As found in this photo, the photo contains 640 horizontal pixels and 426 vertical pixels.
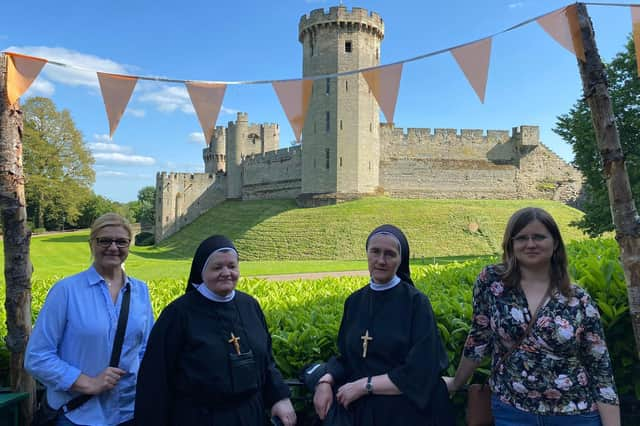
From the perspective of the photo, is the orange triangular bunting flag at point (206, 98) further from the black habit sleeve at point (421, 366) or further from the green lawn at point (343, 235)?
the green lawn at point (343, 235)

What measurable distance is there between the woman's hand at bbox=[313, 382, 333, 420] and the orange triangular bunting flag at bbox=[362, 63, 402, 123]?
3.45m

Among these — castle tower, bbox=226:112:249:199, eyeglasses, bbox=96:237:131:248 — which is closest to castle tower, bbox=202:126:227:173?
castle tower, bbox=226:112:249:199

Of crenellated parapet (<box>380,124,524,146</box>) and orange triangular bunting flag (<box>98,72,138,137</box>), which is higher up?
crenellated parapet (<box>380,124,524,146</box>)

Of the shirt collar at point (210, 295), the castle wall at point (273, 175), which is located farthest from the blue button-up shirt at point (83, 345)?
the castle wall at point (273, 175)

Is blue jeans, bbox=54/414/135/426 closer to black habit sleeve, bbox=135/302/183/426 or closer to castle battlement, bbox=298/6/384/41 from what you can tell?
black habit sleeve, bbox=135/302/183/426

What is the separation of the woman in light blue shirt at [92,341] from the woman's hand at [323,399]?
1117 mm

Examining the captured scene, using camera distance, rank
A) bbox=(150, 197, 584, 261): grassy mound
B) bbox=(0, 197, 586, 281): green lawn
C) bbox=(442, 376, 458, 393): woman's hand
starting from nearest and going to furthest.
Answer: bbox=(442, 376, 458, 393): woman's hand < bbox=(0, 197, 586, 281): green lawn < bbox=(150, 197, 584, 261): grassy mound

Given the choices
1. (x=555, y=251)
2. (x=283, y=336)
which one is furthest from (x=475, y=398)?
(x=283, y=336)

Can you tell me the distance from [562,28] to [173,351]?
11.9 feet

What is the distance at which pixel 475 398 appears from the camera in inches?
108

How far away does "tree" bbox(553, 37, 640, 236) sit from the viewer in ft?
53.5

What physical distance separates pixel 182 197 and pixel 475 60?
143 ft

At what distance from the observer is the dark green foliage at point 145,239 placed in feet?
147

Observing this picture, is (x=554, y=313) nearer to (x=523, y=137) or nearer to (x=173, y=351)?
(x=173, y=351)
